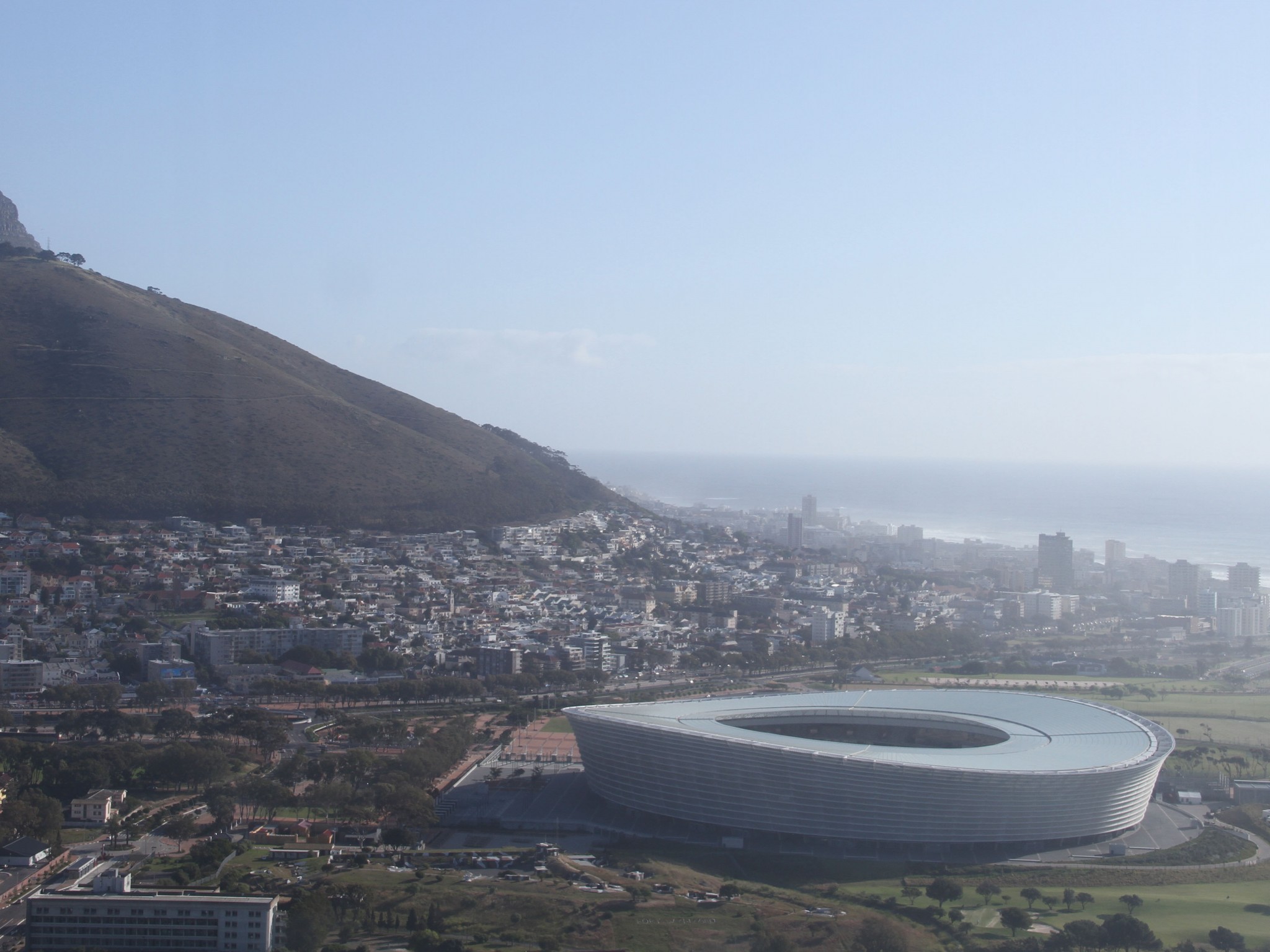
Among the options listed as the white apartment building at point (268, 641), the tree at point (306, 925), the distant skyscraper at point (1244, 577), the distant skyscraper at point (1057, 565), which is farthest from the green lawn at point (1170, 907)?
the distant skyscraper at point (1057, 565)

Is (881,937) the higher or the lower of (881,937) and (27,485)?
the lower

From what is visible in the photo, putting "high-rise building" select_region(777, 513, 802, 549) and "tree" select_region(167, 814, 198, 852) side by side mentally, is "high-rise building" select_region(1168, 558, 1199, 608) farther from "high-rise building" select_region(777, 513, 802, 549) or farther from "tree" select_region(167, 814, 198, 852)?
"tree" select_region(167, 814, 198, 852)

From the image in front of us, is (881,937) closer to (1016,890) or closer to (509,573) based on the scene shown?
(1016,890)

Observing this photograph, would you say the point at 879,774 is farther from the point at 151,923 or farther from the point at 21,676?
the point at 21,676

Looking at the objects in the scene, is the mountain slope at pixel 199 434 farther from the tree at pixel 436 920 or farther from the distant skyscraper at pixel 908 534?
the tree at pixel 436 920

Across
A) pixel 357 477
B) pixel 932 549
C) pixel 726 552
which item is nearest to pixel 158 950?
pixel 357 477

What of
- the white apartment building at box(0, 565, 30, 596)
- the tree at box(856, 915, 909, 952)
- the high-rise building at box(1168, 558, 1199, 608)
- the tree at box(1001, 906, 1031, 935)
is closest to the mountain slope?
the white apartment building at box(0, 565, 30, 596)

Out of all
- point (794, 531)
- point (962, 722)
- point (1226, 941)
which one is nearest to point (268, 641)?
point (962, 722)
